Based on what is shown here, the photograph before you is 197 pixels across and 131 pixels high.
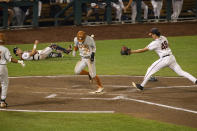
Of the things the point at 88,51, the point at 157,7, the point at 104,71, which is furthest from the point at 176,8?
the point at 88,51

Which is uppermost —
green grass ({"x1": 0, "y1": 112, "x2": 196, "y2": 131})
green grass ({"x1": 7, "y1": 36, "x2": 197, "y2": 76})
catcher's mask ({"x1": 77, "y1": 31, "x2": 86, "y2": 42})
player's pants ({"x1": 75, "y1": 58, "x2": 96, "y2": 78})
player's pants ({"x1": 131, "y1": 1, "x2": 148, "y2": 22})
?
→ player's pants ({"x1": 131, "y1": 1, "x2": 148, "y2": 22})

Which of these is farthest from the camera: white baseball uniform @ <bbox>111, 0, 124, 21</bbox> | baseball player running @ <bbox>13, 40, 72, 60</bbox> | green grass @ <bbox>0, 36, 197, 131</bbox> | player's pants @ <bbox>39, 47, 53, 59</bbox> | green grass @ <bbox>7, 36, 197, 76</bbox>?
white baseball uniform @ <bbox>111, 0, 124, 21</bbox>

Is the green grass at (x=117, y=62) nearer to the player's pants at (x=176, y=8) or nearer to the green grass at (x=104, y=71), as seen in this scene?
the green grass at (x=104, y=71)

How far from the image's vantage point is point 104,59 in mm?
17969

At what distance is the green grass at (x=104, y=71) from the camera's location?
28.4 feet

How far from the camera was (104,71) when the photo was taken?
613 inches

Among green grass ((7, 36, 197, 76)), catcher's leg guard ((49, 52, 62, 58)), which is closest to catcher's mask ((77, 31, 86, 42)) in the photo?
green grass ((7, 36, 197, 76))

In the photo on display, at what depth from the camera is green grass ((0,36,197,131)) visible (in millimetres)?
8656

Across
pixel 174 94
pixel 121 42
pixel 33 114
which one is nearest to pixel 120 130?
pixel 33 114

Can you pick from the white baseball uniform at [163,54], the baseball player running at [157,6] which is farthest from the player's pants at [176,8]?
the white baseball uniform at [163,54]

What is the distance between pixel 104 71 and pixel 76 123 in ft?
22.1

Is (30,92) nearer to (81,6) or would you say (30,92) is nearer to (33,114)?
(33,114)

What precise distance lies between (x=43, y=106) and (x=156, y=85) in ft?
12.3

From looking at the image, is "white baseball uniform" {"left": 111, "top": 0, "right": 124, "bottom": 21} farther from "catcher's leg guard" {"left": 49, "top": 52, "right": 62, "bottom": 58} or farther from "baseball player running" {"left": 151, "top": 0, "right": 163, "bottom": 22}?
"catcher's leg guard" {"left": 49, "top": 52, "right": 62, "bottom": 58}
